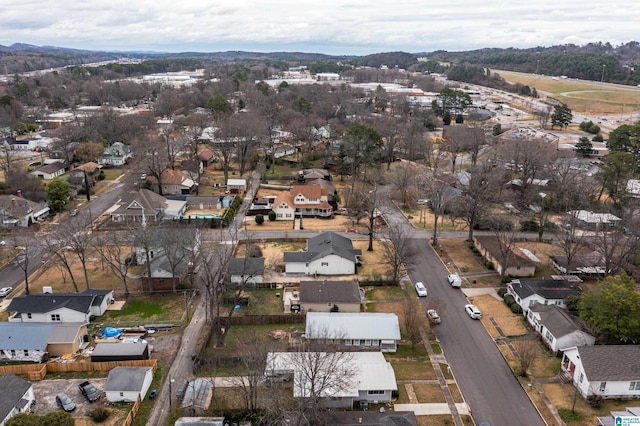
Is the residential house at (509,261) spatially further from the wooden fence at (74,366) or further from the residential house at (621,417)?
the wooden fence at (74,366)

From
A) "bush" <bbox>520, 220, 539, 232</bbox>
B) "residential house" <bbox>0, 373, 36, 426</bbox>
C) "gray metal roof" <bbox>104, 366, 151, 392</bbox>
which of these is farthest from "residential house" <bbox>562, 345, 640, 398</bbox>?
"residential house" <bbox>0, 373, 36, 426</bbox>

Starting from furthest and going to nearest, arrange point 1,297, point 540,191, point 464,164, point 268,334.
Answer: point 464,164 < point 540,191 < point 1,297 < point 268,334

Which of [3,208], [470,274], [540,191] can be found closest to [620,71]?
[540,191]

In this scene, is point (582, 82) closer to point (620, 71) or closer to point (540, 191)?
point (620, 71)

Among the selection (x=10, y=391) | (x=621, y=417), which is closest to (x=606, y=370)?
(x=621, y=417)

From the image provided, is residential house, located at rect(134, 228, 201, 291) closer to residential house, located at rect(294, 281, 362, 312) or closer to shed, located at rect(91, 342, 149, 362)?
shed, located at rect(91, 342, 149, 362)

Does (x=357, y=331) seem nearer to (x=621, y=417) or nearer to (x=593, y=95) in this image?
(x=621, y=417)
